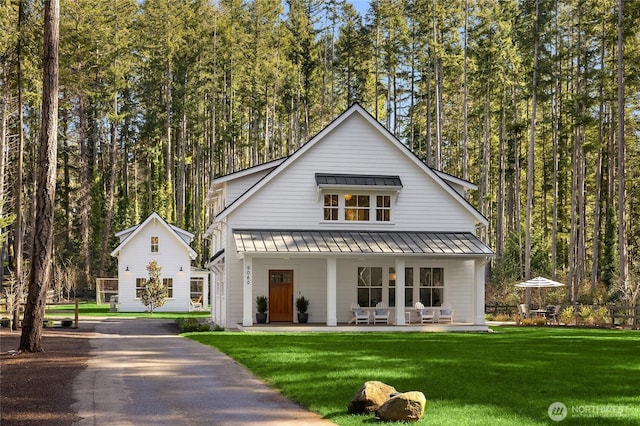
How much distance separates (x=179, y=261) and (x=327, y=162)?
21718 mm

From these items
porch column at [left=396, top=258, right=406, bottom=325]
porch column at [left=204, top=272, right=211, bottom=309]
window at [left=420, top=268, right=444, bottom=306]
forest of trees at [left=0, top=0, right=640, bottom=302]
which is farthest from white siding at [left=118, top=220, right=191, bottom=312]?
porch column at [left=396, top=258, right=406, bottom=325]

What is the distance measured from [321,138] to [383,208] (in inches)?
147

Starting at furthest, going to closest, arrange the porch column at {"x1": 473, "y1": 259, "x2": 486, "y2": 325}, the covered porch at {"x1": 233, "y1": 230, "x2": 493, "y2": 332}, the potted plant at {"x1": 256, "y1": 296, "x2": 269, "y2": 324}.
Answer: the porch column at {"x1": 473, "y1": 259, "x2": 486, "y2": 325}
the potted plant at {"x1": 256, "y1": 296, "x2": 269, "y2": 324}
the covered porch at {"x1": 233, "y1": 230, "x2": 493, "y2": 332}

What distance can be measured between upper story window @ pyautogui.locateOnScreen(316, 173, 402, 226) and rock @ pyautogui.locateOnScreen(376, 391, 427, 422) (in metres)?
21.1

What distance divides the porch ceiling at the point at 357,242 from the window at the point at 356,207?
2.34ft

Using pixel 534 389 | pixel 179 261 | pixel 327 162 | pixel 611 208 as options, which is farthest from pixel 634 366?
pixel 179 261

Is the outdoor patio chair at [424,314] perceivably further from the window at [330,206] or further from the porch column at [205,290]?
the porch column at [205,290]

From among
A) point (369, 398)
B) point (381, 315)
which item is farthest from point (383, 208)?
point (369, 398)

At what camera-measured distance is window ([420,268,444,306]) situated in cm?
3256

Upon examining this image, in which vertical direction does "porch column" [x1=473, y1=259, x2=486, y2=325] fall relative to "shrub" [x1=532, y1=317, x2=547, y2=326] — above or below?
above

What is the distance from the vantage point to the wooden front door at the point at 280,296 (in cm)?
3147

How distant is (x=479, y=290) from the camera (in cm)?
3158

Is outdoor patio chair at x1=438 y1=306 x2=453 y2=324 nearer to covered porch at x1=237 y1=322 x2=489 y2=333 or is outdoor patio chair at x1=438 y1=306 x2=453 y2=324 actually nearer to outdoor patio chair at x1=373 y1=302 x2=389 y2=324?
covered porch at x1=237 y1=322 x2=489 y2=333

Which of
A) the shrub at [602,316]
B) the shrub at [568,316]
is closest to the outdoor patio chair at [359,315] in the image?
the shrub at [568,316]
